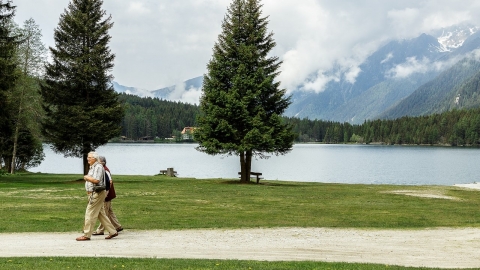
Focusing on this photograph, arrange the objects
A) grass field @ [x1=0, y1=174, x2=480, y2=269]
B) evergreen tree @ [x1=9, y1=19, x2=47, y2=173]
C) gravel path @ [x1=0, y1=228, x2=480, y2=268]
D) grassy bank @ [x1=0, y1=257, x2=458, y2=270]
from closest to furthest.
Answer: grassy bank @ [x1=0, y1=257, x2=458, y2=270] → grass field @ [x1=0, y1=174, x2=480, y2=269] → gravel path @ [x1=0, y1=228, x2=480, y2=268] → evergreen tree @ [x1=9, y1=19, x2=47, y2=173]

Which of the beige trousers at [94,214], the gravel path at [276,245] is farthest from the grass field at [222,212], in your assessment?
the beige trousers at [94,214]

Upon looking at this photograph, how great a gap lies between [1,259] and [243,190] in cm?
1978

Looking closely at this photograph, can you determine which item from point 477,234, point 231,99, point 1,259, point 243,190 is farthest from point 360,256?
point 231,99

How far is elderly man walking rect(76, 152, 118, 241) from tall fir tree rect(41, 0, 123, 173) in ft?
76.0

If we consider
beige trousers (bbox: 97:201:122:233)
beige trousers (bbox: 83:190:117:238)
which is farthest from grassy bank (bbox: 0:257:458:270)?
beige trousers (bbox: 97:201:122:233)

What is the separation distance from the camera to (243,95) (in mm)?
36219

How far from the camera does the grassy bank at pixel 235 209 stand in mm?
16594

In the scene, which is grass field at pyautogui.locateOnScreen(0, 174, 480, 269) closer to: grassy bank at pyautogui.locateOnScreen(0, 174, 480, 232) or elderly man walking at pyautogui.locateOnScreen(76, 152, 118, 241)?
grassy bank at pyautogui.locateOnScreen(0, 174, 480, 232)

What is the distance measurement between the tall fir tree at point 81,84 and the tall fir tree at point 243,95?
7.08 m

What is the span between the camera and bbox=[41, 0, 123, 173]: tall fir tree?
118 feet

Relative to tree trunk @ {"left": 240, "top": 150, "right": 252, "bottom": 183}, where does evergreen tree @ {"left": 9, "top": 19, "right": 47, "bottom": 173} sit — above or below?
above

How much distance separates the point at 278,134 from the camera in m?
36.1

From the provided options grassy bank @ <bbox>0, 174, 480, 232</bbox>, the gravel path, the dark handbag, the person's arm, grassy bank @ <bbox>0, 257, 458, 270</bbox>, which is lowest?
grassy bank @ <bbox>0, 174, 480, 232</bbox>

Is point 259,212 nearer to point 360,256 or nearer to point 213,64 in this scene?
point 360,256
